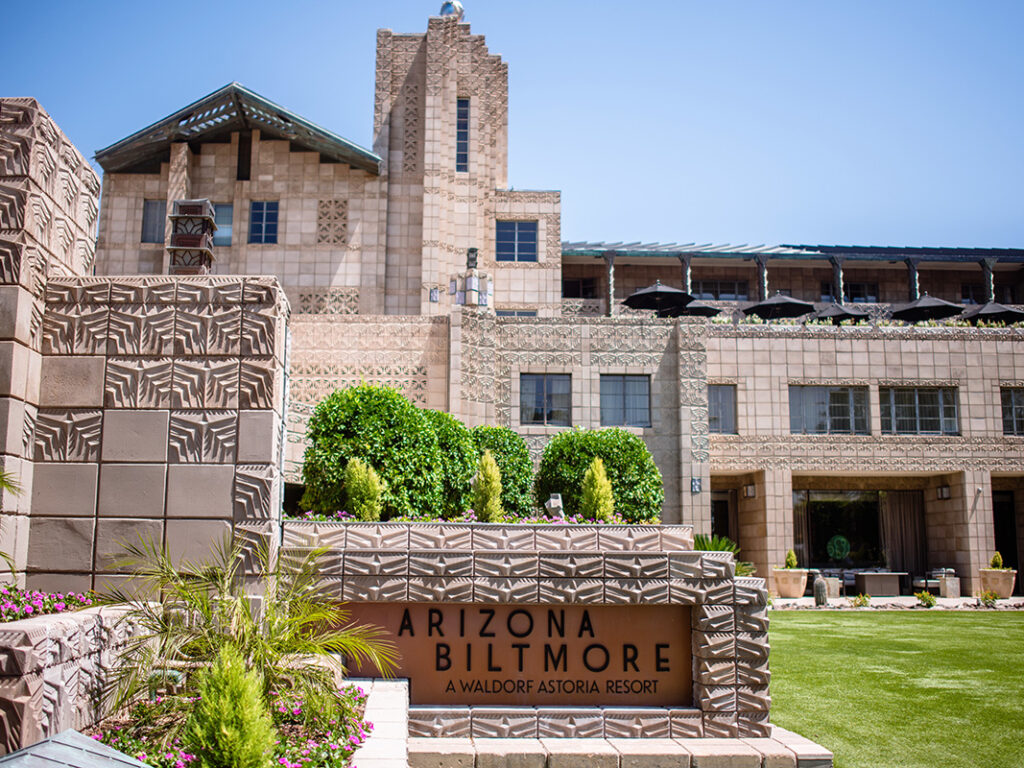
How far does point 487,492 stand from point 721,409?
1137 cm

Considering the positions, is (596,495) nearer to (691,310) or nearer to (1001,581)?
(691,310)

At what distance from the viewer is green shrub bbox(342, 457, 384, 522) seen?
46.9 feet

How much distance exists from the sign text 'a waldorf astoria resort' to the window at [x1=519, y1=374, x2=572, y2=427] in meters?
15.7

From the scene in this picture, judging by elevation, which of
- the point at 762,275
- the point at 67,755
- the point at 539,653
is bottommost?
the point at 539,653

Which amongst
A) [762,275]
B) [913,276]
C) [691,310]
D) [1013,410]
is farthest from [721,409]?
[913,276]

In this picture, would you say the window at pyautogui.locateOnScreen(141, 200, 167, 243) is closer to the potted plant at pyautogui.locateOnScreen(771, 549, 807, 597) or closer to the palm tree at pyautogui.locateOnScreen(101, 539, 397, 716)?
the potted plant at pyautogui.locateOnScreen(771, 549, 807, 597)

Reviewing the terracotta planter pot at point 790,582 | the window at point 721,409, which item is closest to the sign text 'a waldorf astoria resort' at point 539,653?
the terracotta planter pot at point 790,582

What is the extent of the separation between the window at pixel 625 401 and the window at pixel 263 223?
12.2m

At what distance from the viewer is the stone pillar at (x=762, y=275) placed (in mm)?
33344

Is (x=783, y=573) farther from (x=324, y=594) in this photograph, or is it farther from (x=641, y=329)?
(x=324, y=594)

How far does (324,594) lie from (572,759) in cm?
262

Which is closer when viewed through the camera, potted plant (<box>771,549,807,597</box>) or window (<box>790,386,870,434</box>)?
potted plant (<box>771,549,807,597</box>)

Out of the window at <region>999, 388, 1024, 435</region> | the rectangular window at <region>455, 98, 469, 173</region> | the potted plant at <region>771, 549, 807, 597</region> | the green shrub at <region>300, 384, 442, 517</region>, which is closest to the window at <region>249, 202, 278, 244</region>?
the rectangular window at <region>455, 98, 469, 173</region>

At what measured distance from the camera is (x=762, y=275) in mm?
33469
